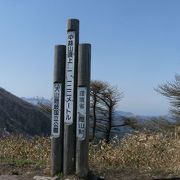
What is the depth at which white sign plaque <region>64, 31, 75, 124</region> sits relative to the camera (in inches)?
303

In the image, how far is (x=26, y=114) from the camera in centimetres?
2934

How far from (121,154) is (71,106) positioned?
2.73m

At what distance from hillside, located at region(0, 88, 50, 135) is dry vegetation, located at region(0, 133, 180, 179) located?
14493 millimetres

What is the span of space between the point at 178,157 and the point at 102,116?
20.2 meters

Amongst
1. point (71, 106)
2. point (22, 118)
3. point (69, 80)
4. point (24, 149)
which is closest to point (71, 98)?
point (71, 106)

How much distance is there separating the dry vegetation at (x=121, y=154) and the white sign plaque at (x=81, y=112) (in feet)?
3.11

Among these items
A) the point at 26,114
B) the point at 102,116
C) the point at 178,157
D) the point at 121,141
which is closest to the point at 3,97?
the point at 26,114

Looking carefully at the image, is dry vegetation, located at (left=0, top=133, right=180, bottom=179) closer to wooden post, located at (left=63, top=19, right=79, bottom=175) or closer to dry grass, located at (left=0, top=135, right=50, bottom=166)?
dry grass, located at (left=0, top=135, right=50, bottom=166)

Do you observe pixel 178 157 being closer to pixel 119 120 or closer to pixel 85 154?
pixel 85 154

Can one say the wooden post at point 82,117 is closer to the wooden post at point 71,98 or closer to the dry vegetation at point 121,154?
the wooden post at point 71,98

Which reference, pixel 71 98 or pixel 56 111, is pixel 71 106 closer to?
pixel 71 98

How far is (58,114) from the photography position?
7.83 metres

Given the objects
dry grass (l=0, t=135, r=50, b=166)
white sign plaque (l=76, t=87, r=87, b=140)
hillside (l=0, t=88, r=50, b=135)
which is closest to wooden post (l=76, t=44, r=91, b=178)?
white sign plaque (l=76, t=87, r=87, b=140)

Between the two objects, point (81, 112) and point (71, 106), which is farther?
point (71, 106)
